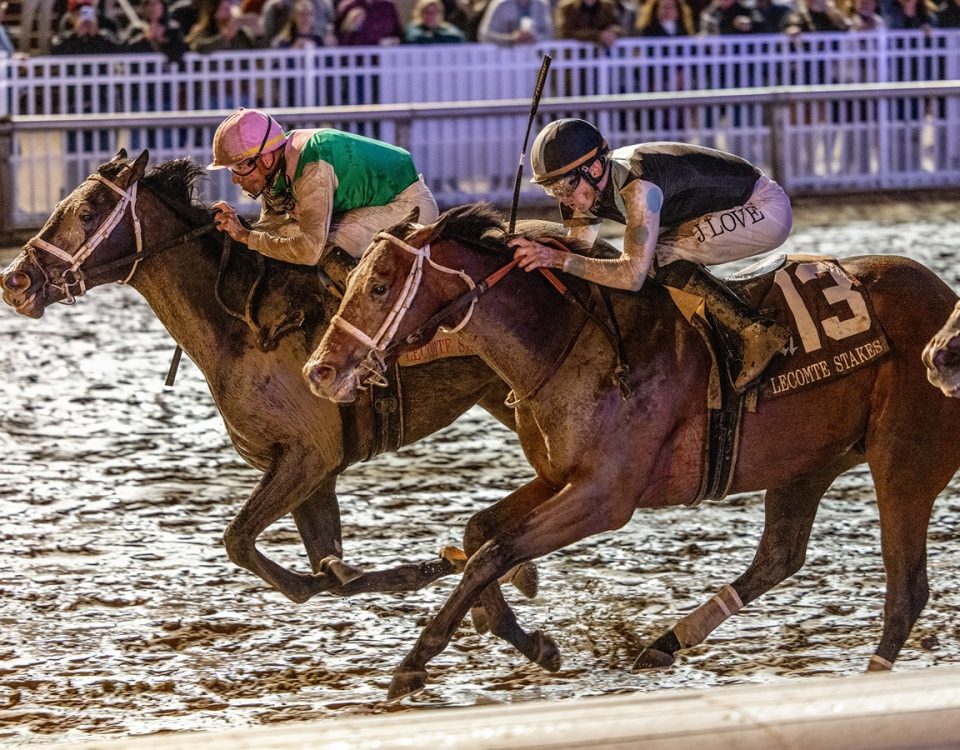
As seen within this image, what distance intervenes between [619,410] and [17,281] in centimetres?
256

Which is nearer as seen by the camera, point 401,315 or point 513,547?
point 401,315

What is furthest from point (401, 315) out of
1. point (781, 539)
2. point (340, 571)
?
point (781, 539)

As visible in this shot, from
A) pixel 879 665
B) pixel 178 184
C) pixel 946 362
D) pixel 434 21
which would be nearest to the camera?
pixel 946 362

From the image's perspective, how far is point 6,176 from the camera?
1532cm

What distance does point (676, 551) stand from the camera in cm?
793

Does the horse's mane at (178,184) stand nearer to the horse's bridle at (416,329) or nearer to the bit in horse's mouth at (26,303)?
the bit in horse's mouth at (26,303)

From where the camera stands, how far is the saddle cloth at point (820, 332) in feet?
20.5

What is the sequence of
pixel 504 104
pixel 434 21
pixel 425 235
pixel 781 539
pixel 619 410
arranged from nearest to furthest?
1. pixel 425 235
2. pixel 619 410
3. pixel 781 539
4. pixel 504 104
5. pixel 434 21

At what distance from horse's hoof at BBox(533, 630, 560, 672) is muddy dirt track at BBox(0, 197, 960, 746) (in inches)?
2.0

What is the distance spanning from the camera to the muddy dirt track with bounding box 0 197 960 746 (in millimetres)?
6211

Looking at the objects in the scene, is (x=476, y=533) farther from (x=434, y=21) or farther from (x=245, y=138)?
(x=434, y=21)

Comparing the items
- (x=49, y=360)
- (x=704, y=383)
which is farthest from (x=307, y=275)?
(x=49, y=360)

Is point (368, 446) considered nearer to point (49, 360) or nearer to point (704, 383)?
point (704, 383)

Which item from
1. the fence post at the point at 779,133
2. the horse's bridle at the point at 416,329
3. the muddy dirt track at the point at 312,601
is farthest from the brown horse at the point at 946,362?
the fence post at the point at 779,133
